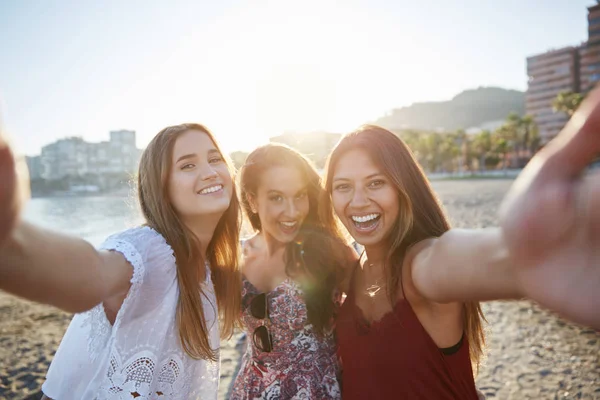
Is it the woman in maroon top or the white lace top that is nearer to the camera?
the woman in maroon top

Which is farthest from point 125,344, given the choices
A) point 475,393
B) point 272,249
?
point 475,393

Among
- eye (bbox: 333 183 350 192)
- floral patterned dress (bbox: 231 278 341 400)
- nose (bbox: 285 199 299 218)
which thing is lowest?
floral patterned dress (bbox: 231 278 341 400)

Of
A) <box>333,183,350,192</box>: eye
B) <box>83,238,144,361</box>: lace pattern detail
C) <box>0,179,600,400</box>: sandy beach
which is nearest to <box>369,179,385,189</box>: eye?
<box>333,183,350,192</box>: eye

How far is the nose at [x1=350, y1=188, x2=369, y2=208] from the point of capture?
2.47 meters

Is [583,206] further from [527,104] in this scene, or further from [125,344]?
[527,104]

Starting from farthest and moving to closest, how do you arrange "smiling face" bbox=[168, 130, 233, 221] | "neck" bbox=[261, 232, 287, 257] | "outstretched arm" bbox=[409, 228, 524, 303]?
"neck" bbox=[261, 232, 287, 257] → "smiling face" bbox=[168, 130, 233, 221] → "outstretched arm" bbox=[409, 228, 524, 303]

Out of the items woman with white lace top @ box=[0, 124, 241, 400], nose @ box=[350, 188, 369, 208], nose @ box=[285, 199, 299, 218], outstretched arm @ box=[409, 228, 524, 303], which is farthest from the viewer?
nose @ box=[285, 199, 299, 218]

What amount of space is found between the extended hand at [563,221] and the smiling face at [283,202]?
2.46 meters

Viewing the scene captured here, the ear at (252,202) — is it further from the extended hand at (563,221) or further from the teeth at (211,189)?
the extended hand at (563,221)

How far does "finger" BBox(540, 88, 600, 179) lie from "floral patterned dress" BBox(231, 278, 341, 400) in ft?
7.92

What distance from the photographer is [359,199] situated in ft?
8.18

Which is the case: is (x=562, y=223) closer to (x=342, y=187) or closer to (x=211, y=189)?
(x=342, y=187)

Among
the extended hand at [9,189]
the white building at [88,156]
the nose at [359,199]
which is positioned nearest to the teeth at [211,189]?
the nose at [359,199]

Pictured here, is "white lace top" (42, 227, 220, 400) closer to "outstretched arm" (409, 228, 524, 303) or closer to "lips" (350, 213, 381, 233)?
"lips" (350, 213, 381, 233)
